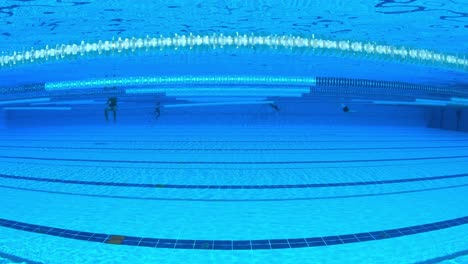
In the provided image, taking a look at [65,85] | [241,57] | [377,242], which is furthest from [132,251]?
[65,85]

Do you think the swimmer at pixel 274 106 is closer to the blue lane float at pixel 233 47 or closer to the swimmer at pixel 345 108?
the swimmer at pixel 345 108

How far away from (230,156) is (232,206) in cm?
211

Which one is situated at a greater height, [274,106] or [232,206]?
[232,206]

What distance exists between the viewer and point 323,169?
4.18 m

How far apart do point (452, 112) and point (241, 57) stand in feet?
29.1

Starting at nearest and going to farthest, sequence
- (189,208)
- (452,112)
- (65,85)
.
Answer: (189,208)
(65,85)
(452,112)

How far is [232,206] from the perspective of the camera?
282 cm

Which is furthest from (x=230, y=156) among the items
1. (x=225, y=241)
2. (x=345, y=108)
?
(x=345, y=108)

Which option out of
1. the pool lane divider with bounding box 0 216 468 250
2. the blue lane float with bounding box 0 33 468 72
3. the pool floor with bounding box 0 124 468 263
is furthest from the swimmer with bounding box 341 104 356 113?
the pool lane divider with bounding box 0 216 468 250

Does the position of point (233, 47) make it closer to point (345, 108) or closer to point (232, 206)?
point (232, 206)

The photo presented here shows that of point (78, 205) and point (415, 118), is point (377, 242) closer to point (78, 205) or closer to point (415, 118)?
point (78, 205)

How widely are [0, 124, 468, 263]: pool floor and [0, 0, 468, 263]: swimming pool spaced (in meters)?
0.02

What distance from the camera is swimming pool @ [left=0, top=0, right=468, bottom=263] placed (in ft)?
7.16

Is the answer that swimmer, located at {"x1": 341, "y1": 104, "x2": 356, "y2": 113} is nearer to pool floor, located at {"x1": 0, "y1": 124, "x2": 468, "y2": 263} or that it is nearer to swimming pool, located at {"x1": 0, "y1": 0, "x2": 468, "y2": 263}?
swimming pool, located at {"x1": 0, "y1": 0, "x2": 468, "y2": 263}
